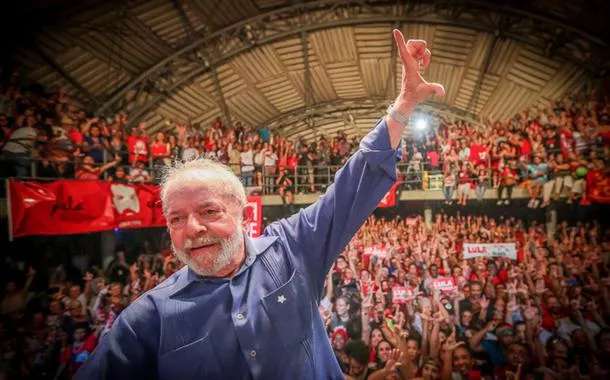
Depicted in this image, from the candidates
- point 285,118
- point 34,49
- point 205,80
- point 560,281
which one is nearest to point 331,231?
point 560,281

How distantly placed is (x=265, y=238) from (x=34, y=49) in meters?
12.1

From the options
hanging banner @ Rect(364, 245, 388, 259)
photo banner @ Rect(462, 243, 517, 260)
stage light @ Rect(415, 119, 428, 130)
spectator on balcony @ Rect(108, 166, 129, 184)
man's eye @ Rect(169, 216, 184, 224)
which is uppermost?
stage light @ Rect(415, 119, 428, 130)

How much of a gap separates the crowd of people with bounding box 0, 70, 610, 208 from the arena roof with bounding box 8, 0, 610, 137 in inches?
42.0

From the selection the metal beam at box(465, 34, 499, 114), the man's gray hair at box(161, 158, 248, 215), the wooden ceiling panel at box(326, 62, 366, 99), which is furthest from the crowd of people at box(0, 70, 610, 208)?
the man's gray hair at box(161, 158, 248, 215)

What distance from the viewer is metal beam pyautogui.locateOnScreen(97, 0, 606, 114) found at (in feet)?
38.7

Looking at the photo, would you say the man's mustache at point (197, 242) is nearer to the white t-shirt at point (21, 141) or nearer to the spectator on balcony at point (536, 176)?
the white t-shirt at point (21, 141)

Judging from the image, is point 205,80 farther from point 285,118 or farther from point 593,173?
point 593,173

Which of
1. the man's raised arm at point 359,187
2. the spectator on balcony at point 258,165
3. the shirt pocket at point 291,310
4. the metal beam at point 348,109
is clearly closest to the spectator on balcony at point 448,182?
the metal beam at point 348,109

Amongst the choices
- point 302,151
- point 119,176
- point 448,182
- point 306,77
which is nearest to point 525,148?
point 448,182

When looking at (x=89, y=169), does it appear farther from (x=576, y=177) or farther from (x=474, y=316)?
(x=576, y=177)

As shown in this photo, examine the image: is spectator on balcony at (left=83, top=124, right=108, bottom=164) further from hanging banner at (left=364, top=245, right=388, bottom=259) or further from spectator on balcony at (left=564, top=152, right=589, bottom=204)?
spectator on balcony at (left=564, top=152, right=589, bottom=204)

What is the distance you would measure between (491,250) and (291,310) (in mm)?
6994

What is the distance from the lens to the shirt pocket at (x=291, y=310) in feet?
4.87

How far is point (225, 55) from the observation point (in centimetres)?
1299
